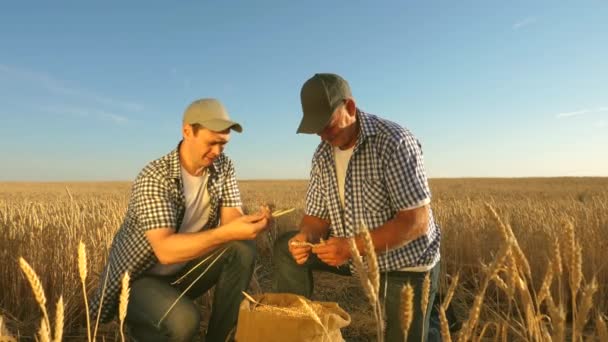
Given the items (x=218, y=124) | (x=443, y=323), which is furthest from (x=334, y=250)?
(x=443, y=323)

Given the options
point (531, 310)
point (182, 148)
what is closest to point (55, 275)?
point (182, 148)

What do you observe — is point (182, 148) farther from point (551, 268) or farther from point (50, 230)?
point (551, 268)

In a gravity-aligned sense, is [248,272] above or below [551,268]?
below

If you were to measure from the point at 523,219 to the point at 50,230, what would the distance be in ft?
16.8

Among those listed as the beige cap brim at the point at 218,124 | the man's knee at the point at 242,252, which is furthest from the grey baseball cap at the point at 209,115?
the man's knee at the point at 242,252

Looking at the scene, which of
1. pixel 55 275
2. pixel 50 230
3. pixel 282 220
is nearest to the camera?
pixel 55 275

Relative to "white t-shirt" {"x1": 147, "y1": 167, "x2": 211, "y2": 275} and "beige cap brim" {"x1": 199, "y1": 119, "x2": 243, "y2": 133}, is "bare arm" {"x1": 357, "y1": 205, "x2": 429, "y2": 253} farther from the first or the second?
"white t-shirt" {"x1": 147, "y1": 167, "x2": 211, "y2": 275}

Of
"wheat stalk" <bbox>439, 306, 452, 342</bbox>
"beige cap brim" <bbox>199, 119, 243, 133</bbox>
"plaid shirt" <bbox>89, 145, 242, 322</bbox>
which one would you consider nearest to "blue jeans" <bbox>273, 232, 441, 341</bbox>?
"plaid shirt" <bbox>89, 145, 242, 322</bbox>

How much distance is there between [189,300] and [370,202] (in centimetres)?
117

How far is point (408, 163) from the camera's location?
2660 mm

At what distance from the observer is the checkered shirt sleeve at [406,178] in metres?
2.61

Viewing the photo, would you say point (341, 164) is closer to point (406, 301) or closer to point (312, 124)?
point (312, 124)

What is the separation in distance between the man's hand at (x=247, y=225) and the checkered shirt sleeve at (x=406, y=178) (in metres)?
0.71

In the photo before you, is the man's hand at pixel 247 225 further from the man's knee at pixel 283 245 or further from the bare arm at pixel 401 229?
the bare arm at pixel 401 229
